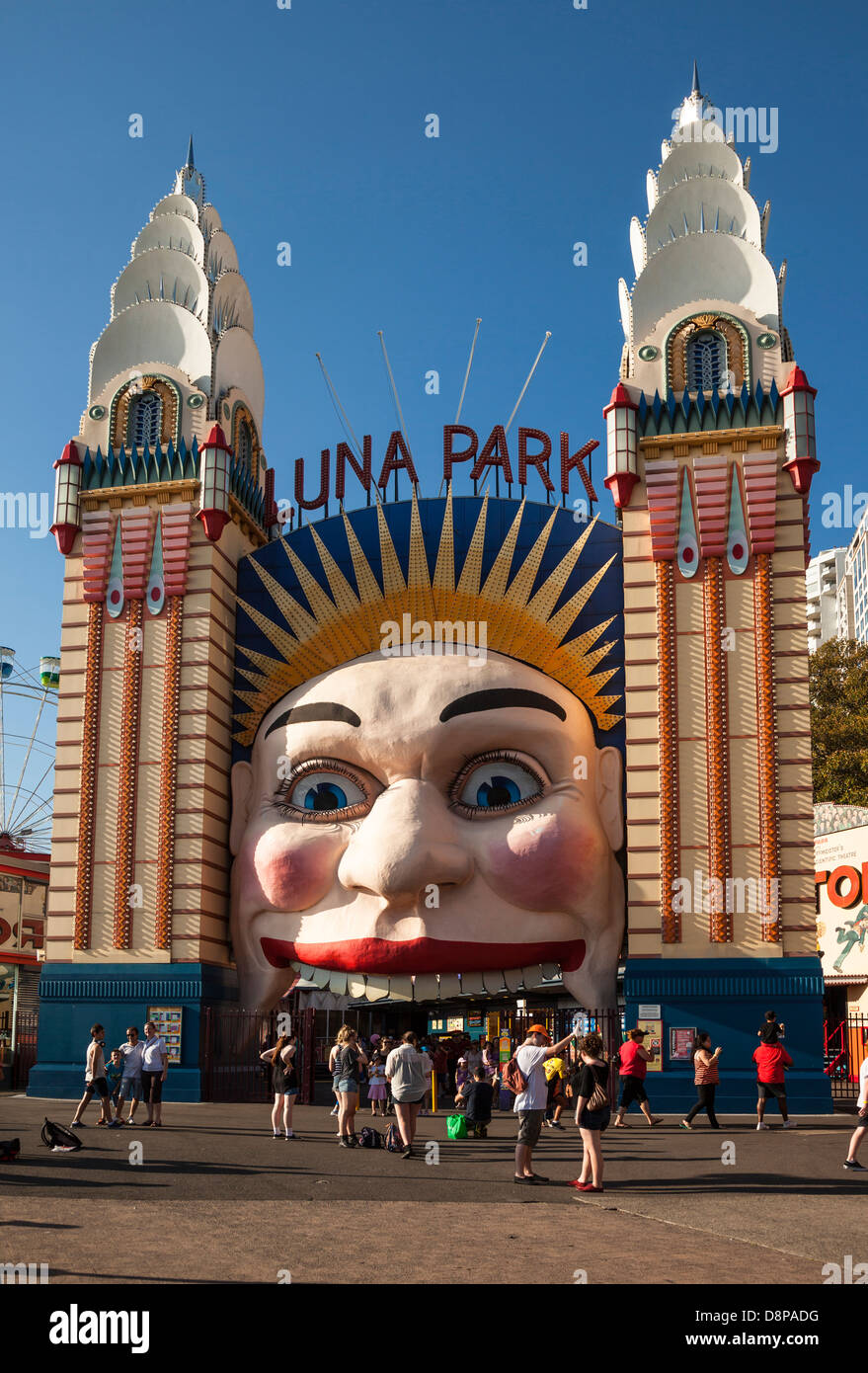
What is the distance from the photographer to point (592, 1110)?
1342 cm

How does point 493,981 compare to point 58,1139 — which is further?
point 493,981

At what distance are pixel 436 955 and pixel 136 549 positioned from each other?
36.6 feet

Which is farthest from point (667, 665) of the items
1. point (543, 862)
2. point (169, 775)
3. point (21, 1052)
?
point (21, 1052)

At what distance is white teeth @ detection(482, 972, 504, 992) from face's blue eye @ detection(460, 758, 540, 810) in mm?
3381

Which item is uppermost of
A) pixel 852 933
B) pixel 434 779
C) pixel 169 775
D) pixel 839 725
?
pixel 839 725

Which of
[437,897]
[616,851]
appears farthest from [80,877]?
[616,851]

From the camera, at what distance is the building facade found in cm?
2542

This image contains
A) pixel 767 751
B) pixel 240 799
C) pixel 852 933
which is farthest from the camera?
pixel 852 933

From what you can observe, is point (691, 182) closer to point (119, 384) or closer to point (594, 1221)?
point (119, 384)

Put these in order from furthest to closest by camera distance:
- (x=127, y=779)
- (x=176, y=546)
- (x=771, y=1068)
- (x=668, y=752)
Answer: (x=176, y=546) < (x=127, y=779) < (x=668, y=752) < (x=771, y=1068)

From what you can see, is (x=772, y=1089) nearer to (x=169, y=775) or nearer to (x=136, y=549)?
(x=169, y=775)

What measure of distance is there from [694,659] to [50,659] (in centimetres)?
3230

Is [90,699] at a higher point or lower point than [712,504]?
lower

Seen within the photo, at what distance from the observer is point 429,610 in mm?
28188
